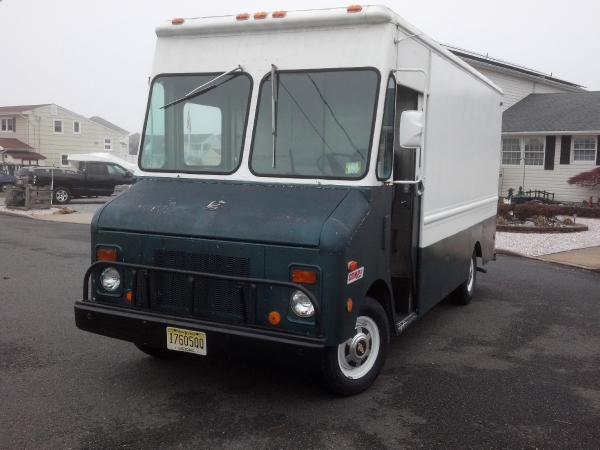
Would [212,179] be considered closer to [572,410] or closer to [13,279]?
[572,410]

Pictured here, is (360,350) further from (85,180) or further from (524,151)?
(85,180)

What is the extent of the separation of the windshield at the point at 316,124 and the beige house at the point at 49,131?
131ft

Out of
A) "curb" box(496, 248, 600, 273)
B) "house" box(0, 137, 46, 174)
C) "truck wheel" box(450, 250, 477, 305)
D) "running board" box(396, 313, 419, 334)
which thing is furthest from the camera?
"house" box(0, 137, 46, 174)

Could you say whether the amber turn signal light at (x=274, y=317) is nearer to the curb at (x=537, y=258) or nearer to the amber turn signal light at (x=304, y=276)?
the amber turn signal light at (x=304, y=276)

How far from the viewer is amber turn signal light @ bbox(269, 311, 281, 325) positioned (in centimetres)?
424

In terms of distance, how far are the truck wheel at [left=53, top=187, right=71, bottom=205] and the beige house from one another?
761 inches

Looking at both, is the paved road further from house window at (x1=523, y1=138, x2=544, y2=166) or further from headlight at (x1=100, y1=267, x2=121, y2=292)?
house window at (x1=523, y1=138, x2=544, y2=166)

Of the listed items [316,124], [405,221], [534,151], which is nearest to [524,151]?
[534,151]

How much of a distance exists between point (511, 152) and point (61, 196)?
→ 56.0 feet

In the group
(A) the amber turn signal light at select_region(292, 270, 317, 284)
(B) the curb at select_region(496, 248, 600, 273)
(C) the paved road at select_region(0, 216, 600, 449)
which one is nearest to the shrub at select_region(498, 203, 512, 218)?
(B) the curb at select_region(496, 248, 600, 273)

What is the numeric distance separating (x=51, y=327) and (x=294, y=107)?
11.6 feet

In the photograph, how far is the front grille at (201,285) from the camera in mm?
4359

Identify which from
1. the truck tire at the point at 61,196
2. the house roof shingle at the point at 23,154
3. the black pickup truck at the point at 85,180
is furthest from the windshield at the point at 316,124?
the house roof shingle at the point at 23,154

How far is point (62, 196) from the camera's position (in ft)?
79.3
